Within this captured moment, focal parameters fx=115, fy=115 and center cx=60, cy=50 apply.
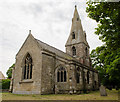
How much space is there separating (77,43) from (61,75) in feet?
46.2

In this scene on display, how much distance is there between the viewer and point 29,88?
17141 mm

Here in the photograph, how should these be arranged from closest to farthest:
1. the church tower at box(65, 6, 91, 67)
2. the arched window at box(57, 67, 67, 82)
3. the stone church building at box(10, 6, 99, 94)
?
the stone church building at box(10, 6, 99, 94) < the arched window at box(57, 67, 67, 82) < the church tower at box(65, 6, 91, 67)

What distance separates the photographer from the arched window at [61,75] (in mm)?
19141

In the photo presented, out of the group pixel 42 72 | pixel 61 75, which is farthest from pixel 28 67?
pixel 61 75

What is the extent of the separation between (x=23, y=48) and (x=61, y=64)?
737 cm

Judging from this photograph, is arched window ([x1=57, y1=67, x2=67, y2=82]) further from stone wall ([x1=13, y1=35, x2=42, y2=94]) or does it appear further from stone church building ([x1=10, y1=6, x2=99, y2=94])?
stone wall ([x1=13, y1=35, x2=42, y2=94])

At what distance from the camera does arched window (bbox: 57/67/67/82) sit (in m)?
19.1

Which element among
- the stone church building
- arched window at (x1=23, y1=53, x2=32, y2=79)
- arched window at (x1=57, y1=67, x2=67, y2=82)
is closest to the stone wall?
the stone church building

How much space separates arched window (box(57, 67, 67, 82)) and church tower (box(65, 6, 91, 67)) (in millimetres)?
10384

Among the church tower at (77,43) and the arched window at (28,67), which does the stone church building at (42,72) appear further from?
the church tower at (77,43)

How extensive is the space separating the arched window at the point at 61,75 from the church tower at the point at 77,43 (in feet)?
34.1

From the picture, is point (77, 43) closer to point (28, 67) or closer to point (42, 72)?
point (28, 67)

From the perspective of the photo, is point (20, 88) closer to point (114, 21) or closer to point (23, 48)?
point (23, 48)

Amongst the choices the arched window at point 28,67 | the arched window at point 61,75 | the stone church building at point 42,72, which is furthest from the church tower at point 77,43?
the arched window at point 28,67
